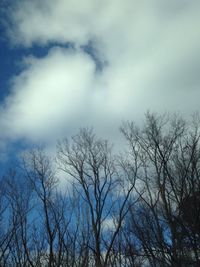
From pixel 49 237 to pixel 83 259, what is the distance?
3285 mm

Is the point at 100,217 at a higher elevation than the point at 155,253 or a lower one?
higher

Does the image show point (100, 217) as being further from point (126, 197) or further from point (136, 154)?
point (136, 154)

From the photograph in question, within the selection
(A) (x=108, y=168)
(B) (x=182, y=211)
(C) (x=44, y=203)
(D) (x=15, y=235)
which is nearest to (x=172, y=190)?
(B) (x=182, y=211)

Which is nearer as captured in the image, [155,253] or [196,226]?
[196,226]

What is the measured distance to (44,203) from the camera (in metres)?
19.4

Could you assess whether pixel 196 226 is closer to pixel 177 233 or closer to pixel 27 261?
pixel 177 233

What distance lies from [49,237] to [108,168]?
5736mm

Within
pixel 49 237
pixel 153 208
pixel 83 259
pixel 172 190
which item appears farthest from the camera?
pixel 83 259

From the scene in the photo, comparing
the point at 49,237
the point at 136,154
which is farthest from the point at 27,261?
the point at 136,154

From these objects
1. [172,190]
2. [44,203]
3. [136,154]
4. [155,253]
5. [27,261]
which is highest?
[136,154]

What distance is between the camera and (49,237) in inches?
739

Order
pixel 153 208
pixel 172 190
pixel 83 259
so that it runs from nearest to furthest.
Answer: pixel 172 190, pixel 153 208, pixel 83 259

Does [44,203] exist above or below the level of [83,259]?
above

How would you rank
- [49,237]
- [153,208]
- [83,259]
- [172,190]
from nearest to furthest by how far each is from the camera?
[172,190] < [153,208] < [49,237] < [83,259]
